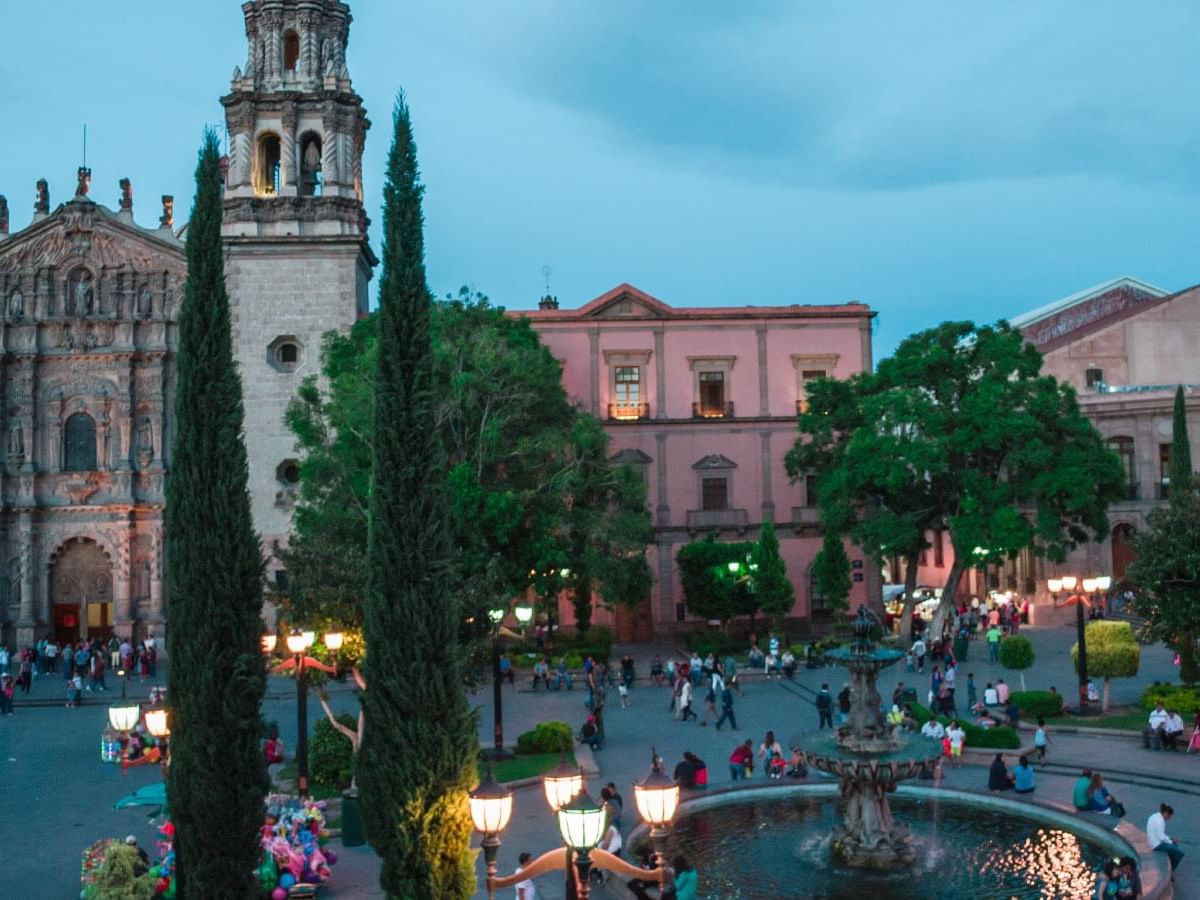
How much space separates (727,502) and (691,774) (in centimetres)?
2591

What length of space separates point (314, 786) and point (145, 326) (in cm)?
2629

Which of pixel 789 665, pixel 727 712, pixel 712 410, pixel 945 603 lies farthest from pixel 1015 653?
pixel 712 410

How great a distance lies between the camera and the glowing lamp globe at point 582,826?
8.13m

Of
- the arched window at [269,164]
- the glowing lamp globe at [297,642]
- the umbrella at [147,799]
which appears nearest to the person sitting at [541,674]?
the glowing lamp globe at [297,642]

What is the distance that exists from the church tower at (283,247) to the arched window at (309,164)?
53cm

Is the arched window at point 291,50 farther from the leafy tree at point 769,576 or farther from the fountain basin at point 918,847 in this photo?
the fountain basin at point 918,847

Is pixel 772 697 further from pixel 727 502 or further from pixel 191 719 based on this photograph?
pixel 191 719

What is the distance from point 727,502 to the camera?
145 ft

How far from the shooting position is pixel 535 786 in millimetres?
19891

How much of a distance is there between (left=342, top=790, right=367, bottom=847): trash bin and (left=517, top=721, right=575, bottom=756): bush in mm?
6030

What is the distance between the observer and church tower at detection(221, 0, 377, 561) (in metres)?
38.4

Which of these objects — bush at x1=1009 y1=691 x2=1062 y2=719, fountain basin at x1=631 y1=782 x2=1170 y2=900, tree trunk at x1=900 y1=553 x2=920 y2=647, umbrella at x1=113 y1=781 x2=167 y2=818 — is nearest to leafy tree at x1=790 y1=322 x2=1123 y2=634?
tree trunk at x1=900 y1=553 x2=920 y2=647

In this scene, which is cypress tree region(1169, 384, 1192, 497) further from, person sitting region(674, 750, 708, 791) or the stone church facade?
the stone church facade

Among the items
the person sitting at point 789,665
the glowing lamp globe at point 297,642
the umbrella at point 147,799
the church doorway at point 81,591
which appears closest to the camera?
the umbrella at point 147,799
